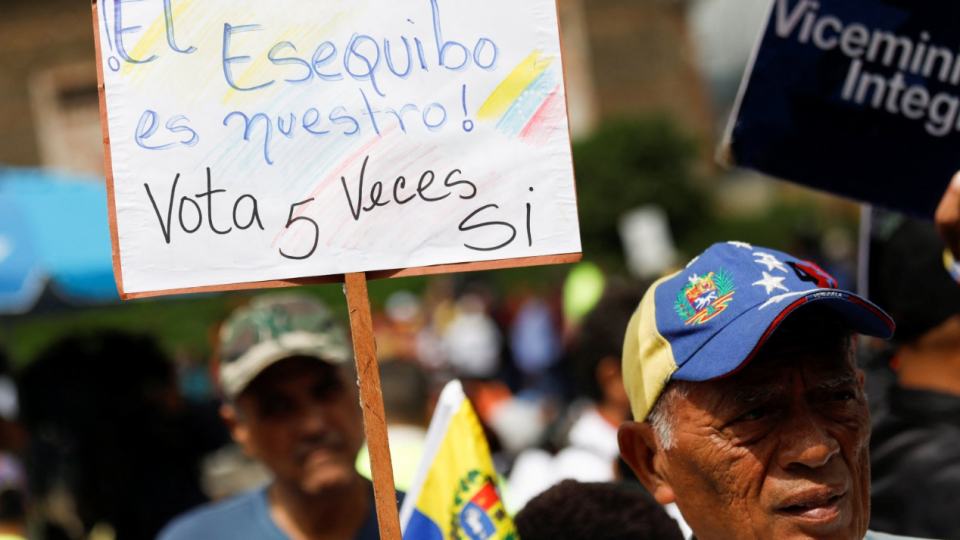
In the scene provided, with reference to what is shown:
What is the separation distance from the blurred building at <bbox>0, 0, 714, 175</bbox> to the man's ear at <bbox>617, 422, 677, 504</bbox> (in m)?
31.7

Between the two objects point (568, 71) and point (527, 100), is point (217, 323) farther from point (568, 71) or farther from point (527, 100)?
point (568, 71)

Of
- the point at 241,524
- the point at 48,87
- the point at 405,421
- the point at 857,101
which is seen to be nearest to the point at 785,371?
the point at 857,101

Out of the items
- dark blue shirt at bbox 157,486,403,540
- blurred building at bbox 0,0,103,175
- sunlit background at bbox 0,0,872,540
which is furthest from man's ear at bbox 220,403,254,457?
blurred building at bbox 0,0,103,175

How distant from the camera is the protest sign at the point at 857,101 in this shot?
2197mm

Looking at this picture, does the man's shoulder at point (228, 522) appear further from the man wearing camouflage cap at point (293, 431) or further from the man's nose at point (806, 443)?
the man's nose at point (806, 443)

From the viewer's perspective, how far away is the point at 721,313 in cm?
170

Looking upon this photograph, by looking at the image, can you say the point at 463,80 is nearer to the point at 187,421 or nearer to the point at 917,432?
the point at 917,432

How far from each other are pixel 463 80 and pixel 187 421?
426 centimetres

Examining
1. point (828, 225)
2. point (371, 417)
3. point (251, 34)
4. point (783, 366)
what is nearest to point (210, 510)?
point (371, 417)

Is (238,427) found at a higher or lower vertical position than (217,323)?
lower

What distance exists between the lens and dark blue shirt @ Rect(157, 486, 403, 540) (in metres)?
2.70

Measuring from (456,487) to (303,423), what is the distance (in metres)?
0.84

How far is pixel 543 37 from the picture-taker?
179 centimetres

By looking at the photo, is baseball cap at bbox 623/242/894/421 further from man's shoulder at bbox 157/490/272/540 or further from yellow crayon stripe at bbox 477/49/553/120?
man's shoulder at bbox 157/490/272/540
